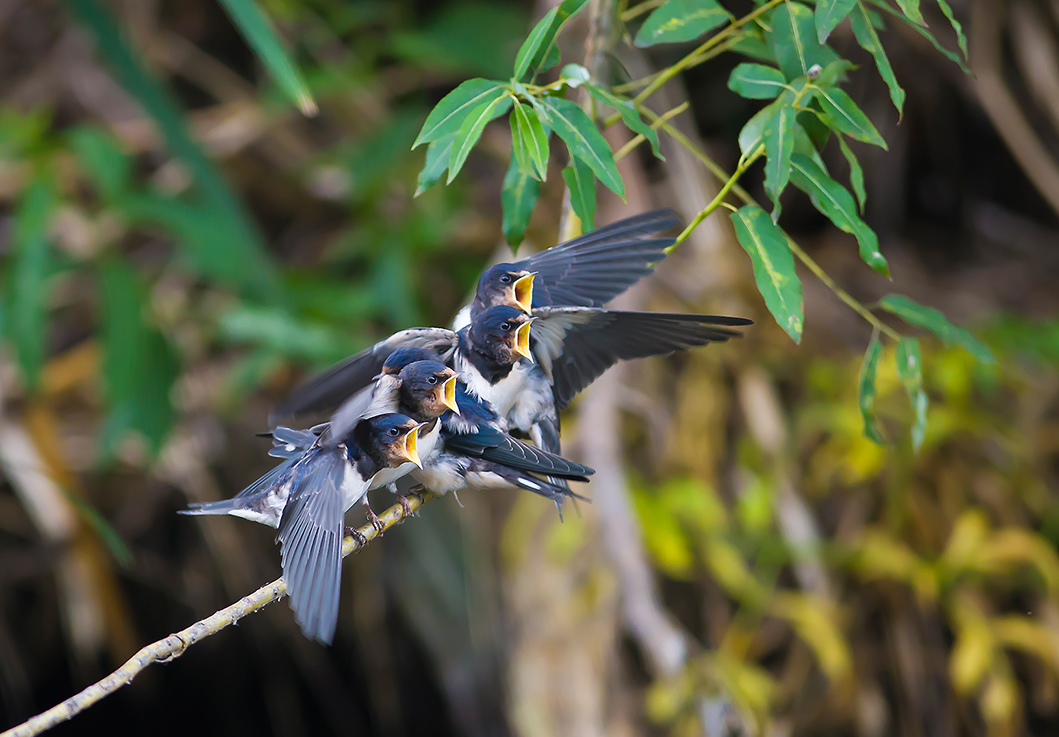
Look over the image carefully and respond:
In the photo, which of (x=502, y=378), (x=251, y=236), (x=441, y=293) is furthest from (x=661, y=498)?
(x=502, y=378)

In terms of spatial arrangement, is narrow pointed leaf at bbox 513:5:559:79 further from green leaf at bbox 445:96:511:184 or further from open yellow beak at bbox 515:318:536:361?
open yellow beak at bbox 515:318:536:361

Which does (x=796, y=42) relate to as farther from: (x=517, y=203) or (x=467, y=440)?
(x=467, y=440)

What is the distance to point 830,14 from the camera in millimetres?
589

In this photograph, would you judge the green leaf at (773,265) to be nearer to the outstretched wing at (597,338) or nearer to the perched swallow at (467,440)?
the outstretched wing at (597,338)

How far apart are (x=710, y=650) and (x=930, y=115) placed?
5.17 ft

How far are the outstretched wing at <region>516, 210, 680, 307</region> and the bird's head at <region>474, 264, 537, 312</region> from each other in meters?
0.03

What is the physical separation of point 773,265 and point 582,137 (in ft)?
0.52

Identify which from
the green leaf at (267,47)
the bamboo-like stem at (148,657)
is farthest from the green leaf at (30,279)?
the bamboo-like stem at (148,657)

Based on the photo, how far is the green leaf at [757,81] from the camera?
67 cm

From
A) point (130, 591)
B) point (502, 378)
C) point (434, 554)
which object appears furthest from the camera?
point (130, 591)

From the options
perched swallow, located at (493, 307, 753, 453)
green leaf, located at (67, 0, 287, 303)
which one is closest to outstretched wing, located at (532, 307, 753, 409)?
perched swallow, located at (493, 307, 753, 453)

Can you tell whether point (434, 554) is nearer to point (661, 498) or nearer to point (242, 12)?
point (661, 498)

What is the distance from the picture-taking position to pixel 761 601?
6.28 ft

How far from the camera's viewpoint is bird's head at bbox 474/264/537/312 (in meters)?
0.82
